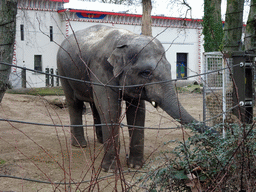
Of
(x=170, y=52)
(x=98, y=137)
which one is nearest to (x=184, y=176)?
(x=98, y=137)

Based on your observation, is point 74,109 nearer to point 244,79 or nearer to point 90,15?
point 244,79

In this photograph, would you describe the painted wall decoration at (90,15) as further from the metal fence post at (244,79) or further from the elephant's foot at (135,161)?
the metal fence post at (244,79)

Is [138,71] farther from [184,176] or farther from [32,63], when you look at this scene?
[32,63]

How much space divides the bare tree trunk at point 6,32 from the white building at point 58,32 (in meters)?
13.0

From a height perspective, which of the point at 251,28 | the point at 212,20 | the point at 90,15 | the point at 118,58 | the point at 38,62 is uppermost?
the point at 90,15

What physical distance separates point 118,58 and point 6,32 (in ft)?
4.84

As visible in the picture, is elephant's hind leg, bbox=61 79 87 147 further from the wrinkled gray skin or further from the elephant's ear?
the elephant's ear


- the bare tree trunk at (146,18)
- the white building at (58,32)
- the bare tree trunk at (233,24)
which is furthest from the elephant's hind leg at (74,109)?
the white building at (58,32)

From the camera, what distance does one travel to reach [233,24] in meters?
8.10

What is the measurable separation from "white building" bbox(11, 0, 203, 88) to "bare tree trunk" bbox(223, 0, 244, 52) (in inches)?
366

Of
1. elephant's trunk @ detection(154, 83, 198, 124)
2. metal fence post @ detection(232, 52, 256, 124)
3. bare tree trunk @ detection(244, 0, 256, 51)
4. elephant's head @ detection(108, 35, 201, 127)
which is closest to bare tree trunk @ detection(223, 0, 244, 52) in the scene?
bare tree trunk @ detection(244, 0, 256, 51)

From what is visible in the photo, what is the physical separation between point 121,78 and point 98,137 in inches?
86.4

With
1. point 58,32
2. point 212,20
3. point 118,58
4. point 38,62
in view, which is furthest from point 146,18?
point 118,58

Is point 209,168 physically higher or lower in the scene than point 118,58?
lower
